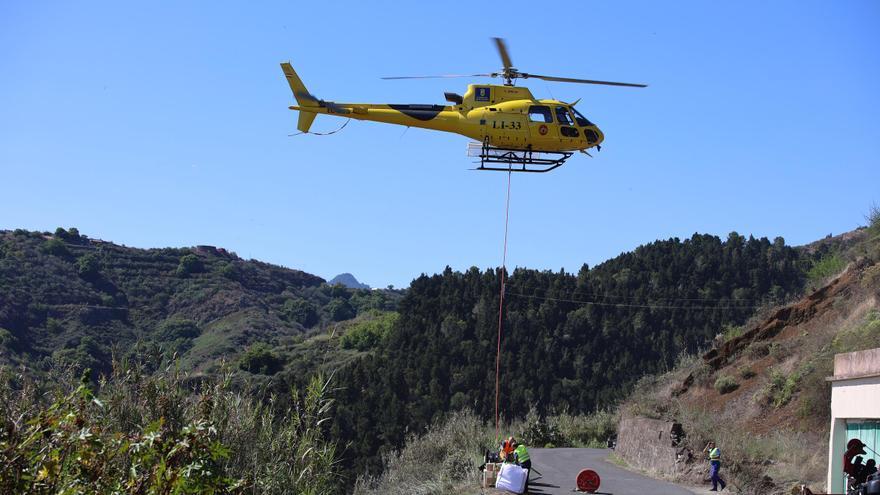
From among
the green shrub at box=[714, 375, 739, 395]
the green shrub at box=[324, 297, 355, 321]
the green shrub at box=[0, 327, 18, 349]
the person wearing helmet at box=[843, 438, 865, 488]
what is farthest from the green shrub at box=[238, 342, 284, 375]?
the person wearing helmet at box=[843, 438, 865, 488]

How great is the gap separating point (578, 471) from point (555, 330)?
148 ft

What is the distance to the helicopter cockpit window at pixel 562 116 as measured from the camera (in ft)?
87.2

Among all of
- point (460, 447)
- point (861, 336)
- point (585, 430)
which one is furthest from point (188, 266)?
point (861, 336)

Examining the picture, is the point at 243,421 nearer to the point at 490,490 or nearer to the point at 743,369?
the point at 490,490

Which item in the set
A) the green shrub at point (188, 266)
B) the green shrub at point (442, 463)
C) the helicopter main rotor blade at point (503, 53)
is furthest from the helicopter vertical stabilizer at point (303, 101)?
the green shrub at point (188, 266)

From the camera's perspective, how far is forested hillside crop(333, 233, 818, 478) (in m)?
62.6

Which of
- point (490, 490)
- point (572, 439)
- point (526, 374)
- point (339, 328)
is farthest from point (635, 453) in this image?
point (339, 328)

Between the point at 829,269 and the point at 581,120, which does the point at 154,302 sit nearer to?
the point at 829,269

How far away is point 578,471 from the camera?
27734 millimetres

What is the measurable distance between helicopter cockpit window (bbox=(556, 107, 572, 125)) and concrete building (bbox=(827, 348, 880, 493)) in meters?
10.2

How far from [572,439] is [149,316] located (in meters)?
90.1

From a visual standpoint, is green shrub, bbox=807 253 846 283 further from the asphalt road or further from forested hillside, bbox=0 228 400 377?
forested hillside, bbox=0 228 400 377

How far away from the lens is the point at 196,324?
393 ft

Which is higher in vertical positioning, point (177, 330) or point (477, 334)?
point (477, 334)
